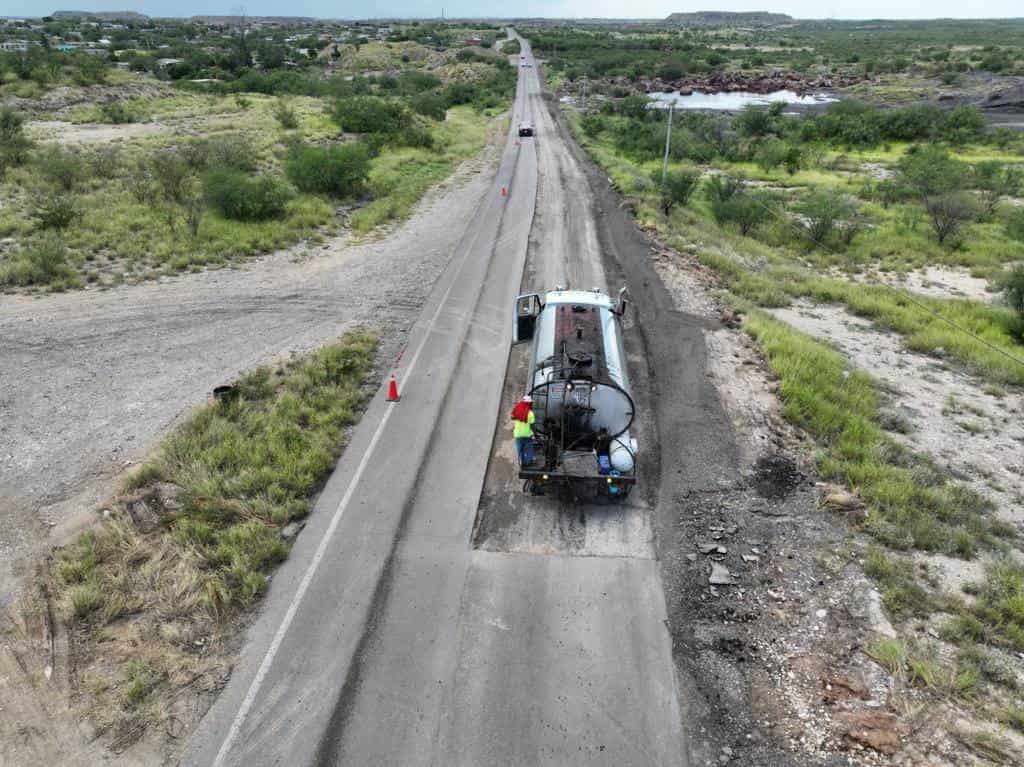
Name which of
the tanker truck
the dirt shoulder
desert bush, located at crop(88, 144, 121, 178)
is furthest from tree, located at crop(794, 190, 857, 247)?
desert bush, located at crop(88, 144, 121, 178)

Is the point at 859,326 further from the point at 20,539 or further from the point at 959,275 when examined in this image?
the point at 20,539

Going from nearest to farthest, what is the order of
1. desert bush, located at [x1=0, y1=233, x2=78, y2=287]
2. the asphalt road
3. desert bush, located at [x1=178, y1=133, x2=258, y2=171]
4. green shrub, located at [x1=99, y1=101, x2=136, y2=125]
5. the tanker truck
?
the asphalt road
the tanker truck
desert bush, located at [x1=0, y1=233, x2=78, y2=287]
desert bush, located at [x1=178, y1=133, x2=258, y2=171]
green shrub, located at [x1=99, y1=101, x2=136, y2=125]

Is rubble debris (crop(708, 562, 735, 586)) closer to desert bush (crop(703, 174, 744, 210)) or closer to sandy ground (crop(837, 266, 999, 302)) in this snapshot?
sandy ground (crop(837, 266, 999, 302))

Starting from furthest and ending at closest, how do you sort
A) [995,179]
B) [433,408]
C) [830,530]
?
1. [995,179]
2. [433,408]
3. [830,530]

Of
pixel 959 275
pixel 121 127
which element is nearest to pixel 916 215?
pixel 959 275

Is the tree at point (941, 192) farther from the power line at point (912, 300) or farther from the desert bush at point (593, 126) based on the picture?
the desert bush at point (593, 126)

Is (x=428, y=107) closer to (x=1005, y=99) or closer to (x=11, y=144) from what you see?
(x=11, y=144)

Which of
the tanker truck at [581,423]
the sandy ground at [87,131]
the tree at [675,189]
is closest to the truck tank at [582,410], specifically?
the tanker truck at [581,423]
